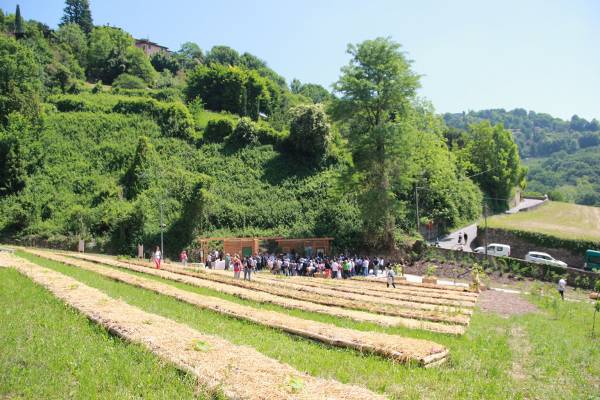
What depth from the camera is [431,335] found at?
14.5m

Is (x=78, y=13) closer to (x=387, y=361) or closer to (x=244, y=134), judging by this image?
(x=244, y=134)

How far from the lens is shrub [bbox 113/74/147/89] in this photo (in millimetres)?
84625

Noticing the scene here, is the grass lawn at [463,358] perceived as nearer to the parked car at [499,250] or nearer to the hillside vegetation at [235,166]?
the parked car at [499,250]

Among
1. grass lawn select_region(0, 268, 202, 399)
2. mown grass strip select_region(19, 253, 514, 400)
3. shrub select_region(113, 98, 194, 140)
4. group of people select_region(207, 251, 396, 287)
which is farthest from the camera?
shrub select_region(113, 98, 194, 140)

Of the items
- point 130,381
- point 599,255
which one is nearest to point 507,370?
point 130,381

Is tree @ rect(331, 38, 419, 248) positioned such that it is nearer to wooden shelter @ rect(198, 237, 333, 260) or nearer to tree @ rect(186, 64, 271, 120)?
wooden shelter @ rect(198, 237, 333, 260)

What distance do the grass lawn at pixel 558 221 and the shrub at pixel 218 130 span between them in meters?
31.8

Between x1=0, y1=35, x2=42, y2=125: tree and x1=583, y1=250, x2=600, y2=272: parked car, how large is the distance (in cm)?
A: 5643

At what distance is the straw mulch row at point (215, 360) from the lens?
7969mm

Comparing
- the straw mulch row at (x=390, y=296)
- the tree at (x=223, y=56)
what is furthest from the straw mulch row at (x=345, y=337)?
the tree at (x=223, y=56)

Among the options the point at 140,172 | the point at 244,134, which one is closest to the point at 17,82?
the point at 140,172

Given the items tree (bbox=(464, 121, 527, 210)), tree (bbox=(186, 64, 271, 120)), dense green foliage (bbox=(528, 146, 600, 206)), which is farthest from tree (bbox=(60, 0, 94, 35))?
dense green foliage (bbox=(528, 146, 600, 206))

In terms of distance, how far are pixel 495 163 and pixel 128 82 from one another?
62.7 metres

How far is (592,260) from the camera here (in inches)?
1431
